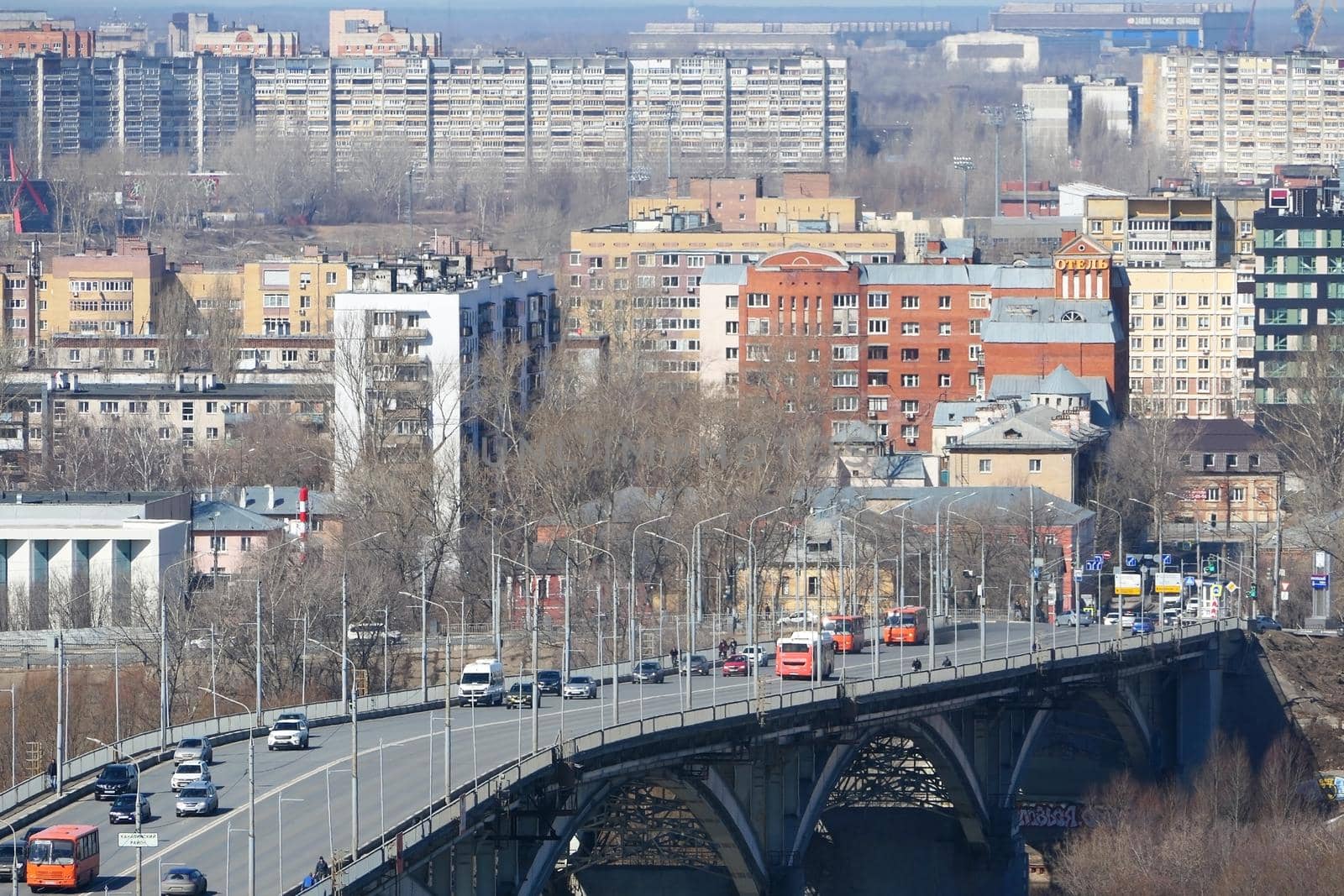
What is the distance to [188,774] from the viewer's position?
129 feet

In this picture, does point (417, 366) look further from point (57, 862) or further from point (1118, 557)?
point (57, 862)

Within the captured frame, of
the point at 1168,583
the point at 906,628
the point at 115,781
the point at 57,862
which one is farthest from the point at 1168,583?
the point at 57,862

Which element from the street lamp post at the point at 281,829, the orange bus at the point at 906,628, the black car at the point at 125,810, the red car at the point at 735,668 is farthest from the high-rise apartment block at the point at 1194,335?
the black car at the point at 125,810

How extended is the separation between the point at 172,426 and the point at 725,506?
2677cm

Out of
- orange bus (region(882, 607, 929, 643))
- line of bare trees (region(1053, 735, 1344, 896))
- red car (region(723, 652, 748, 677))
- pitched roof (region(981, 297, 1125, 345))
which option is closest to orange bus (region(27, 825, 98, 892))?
line of bare trees (region(1053, 735, 1344, 896))

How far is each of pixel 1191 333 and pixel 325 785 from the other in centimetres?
7568

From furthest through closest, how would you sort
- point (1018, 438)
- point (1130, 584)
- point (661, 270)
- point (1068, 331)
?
1. point (661, 270)
2. point (1068, 331)
3. point (1018, 438)
4. point (1130, 584)

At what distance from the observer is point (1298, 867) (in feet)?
163

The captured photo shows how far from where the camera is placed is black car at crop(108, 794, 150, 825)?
37.7m

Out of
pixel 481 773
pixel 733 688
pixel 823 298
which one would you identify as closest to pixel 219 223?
pixel 823 298

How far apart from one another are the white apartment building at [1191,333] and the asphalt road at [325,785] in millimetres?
60144

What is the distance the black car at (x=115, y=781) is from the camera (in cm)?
3938

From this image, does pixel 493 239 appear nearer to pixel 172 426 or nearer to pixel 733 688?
pixel 172 426

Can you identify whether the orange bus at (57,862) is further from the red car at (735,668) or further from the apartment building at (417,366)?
the apartment building at (417,366)
